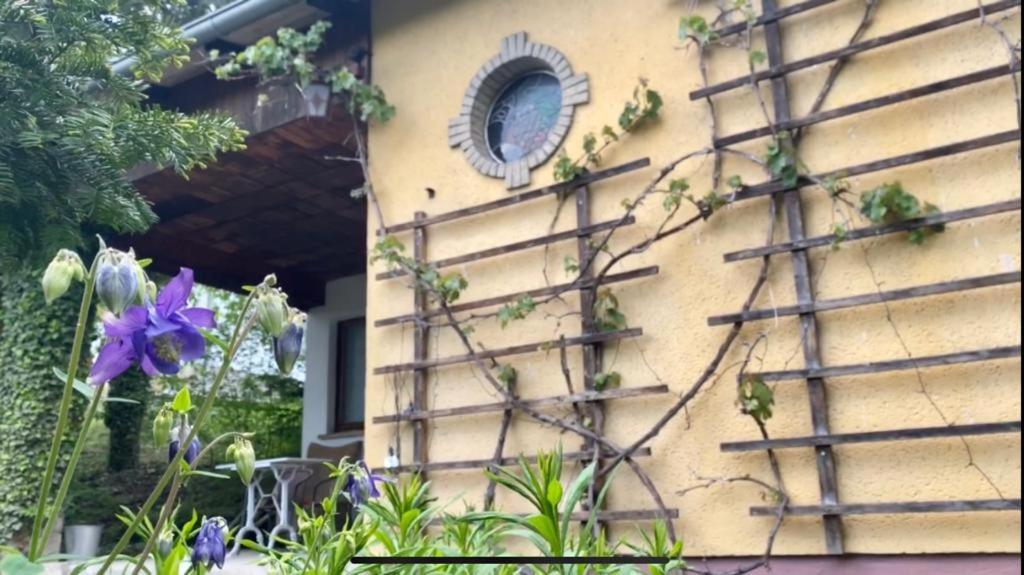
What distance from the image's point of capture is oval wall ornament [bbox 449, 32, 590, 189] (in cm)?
450

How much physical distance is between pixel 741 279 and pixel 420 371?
1.71m

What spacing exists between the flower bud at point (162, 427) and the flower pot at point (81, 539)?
560 cm

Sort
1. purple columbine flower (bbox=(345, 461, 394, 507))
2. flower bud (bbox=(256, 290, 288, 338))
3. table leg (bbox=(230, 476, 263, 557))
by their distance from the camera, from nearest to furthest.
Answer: flower bud (bbox=(256, 290, 288, 338)) → purple columbine flower (bbox=(345, 461, 394, 507)) → table leg (bbox=(230, 476, 263, 557))

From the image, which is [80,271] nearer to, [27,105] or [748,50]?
[27,105]

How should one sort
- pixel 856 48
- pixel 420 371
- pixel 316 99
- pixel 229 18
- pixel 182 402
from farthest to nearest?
pixel 229 18 → pixel 316 99 → pixel 420 371 → pixel 856 48 → pixel 182 402

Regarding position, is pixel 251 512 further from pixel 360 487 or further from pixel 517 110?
pixel 360 487

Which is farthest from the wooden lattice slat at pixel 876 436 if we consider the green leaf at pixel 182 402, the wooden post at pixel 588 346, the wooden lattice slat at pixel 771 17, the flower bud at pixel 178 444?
the green leaf at pixel 182 402

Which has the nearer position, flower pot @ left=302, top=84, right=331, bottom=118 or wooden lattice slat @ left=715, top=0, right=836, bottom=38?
wooden lattice slat @ left=715, top=0, right=836, bottom=38

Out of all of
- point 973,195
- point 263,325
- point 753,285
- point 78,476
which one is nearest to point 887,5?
point 973,195

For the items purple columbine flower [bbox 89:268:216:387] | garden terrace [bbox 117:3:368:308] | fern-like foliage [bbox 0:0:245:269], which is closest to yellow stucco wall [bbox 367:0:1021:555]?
garden terrace [bbox 117:3:368:308]

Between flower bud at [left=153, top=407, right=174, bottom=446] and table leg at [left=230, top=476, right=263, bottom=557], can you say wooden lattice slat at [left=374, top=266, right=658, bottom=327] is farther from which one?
flower bud at [left=153, top=407, right=174, bottom=446]

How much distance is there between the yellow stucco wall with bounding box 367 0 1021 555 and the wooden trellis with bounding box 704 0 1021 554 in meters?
0.05

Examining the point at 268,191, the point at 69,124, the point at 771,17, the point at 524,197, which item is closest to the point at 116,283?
the point at 69,124

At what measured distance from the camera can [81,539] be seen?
6234mm
